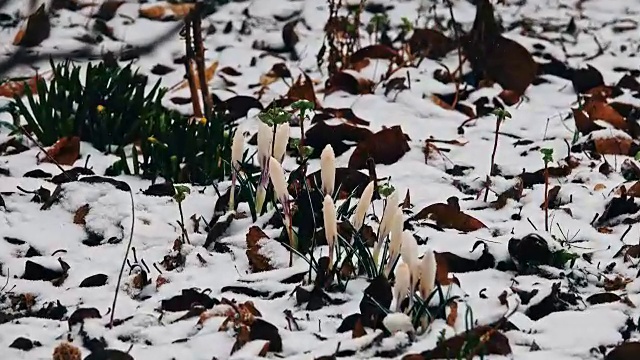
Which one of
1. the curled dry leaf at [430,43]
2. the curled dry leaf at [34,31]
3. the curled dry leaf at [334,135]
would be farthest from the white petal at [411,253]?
the curled dry leaf at [34,31]

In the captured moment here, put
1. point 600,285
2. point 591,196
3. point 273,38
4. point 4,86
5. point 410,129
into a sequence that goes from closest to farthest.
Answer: point 600,285
point 591,196
point 410,129
point 4,86
point 273,38

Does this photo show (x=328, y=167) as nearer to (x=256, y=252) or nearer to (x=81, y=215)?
(x=256, y=252)

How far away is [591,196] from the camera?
325 cm

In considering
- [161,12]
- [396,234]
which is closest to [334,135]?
[396,234]

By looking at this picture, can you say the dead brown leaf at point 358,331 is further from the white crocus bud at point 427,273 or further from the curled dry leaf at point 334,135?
the curled dry leaf at point 334,135

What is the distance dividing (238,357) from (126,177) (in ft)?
5.03

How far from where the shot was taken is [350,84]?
4.67 meters

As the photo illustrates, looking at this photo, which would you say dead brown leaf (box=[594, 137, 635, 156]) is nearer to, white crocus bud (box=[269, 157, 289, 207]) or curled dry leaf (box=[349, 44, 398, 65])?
curled dry leaf (box=[349, 44, 398, 65])

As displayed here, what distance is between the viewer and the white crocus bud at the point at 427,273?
2076mm

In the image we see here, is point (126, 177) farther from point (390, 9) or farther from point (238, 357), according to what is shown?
point (390, 9)

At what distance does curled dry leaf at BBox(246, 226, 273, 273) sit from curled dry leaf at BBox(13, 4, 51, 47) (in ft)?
9.57

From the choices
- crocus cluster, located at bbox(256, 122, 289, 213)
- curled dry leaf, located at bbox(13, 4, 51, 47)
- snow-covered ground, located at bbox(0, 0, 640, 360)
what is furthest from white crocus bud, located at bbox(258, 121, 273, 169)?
Answer: curled dry leaf, located at bbox(13, 4, 51, 47)

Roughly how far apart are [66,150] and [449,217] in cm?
156

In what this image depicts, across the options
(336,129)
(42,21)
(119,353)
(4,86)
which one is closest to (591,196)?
(336,129)
